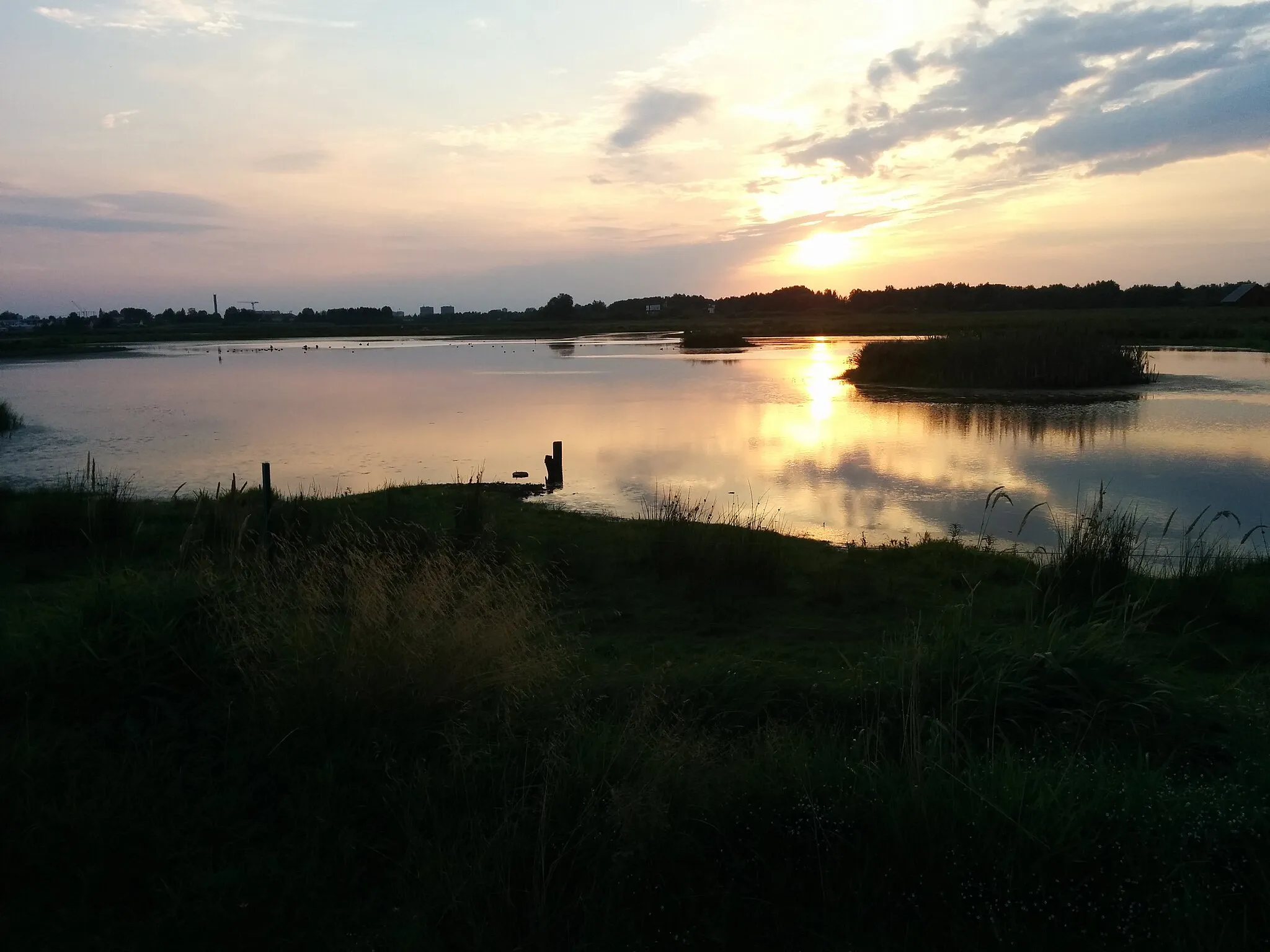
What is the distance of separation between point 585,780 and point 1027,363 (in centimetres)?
3271

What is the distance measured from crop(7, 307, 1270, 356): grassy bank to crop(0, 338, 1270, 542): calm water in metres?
12.7

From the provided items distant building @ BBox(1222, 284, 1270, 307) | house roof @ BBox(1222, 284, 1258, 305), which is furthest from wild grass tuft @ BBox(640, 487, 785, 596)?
house roof @ BBox(1222, 284, 1258, 305)

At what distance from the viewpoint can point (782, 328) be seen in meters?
101

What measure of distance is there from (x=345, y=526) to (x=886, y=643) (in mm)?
6677

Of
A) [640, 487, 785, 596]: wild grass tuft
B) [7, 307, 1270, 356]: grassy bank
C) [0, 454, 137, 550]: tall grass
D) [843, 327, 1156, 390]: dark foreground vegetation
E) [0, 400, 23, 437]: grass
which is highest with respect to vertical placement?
[7, 307, 1270, 356]: grassy bank

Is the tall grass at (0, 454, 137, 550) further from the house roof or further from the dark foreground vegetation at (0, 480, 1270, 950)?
the house roof

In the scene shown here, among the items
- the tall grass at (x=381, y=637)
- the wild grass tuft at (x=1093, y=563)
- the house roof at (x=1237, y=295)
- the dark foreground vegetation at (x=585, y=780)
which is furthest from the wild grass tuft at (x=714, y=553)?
the house roof at (x=1237, y=295)

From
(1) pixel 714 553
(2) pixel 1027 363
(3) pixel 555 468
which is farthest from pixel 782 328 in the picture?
(1) pixel 714 553

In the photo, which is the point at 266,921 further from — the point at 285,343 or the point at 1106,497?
the point at 285,343

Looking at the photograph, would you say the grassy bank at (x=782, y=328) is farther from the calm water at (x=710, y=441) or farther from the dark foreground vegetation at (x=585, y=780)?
the dark foreground vegetation at (x=585, y=780)

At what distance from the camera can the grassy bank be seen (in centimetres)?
5622

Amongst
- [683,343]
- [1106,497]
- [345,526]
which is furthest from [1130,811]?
[683,343]

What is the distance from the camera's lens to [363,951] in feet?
11.8

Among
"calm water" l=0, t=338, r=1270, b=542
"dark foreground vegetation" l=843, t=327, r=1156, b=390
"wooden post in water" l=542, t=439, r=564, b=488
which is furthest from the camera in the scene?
"dark foreground vegetation" l=843, t=327, r=1156, b=390
